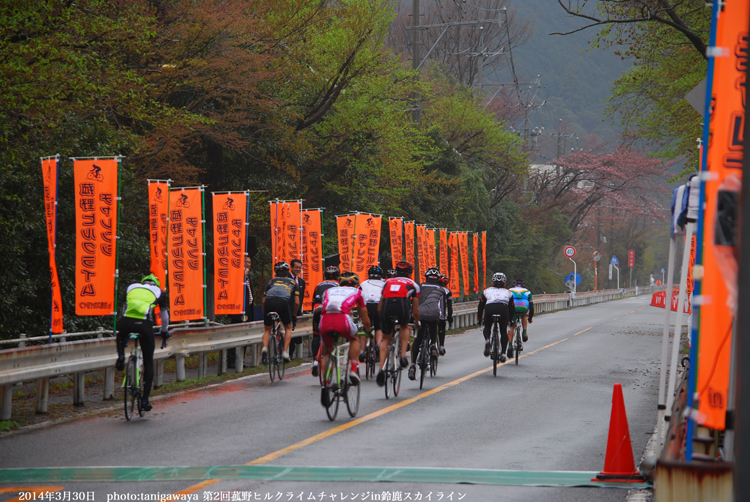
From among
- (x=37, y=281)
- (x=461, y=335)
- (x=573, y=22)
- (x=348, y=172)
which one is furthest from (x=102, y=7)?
(x=573, y=22)

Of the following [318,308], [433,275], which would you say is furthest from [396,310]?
[433,275]

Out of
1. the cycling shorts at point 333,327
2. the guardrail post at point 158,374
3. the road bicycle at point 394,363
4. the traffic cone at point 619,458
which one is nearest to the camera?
the traffic cone at point 619,458

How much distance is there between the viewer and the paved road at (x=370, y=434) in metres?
7.36

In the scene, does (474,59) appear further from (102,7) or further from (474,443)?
(474,443)

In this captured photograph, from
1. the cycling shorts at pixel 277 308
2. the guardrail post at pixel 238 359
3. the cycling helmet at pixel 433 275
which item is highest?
the cycling helmet at pixel 433 275

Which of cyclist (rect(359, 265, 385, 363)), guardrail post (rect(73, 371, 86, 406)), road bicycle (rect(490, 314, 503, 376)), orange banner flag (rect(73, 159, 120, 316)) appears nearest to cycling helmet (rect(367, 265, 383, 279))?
cyclist (rect(359, 265, 385, 363))

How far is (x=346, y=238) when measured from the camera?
27906 mm

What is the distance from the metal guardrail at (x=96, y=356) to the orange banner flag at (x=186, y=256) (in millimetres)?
598

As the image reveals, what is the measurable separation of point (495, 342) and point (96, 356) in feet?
26.4

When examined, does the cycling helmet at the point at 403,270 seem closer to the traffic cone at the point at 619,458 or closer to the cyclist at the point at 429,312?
the cyclist at the point at 429,312

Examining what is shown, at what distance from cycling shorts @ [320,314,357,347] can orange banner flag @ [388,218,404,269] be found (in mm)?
20503

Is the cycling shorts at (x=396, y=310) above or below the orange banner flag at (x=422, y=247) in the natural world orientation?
below

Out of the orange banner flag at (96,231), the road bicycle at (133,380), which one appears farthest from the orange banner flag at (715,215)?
the orange banner flag at (96,231)

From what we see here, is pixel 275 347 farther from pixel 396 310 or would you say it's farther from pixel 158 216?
pixel 158 216
